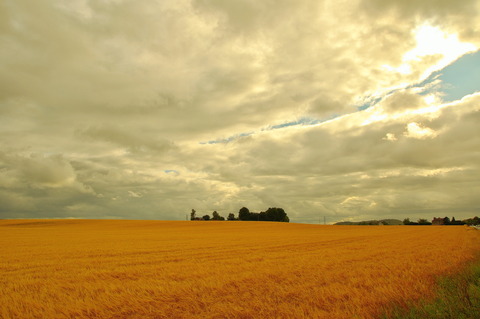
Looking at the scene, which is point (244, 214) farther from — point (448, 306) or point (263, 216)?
point (448, 306)

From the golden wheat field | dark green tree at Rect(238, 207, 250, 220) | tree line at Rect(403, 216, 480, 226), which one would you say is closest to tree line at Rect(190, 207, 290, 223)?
dark green tree at Rect(238, 207, 250, 220)

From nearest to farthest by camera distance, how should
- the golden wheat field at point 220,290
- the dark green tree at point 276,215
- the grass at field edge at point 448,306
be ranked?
the grass at field edge at point 448,306
the golden wheat field at point 220,290
the dark green tree at point 276,215

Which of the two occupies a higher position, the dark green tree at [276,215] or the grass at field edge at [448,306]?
the dark green tree at [276,215]

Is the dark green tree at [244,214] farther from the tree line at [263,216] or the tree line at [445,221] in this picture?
the tree line at [445,221]

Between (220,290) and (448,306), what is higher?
(448,306)

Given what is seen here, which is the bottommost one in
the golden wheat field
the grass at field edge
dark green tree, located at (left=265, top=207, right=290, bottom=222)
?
the golden wheat field

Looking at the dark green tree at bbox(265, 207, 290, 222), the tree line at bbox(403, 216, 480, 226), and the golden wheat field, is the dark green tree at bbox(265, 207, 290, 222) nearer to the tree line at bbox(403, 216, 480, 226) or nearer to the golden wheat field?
the tree line at bbox(403, 216, 480, 226)

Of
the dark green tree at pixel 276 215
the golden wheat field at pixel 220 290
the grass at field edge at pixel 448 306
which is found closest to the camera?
the grass at field edge at pixel 448 306

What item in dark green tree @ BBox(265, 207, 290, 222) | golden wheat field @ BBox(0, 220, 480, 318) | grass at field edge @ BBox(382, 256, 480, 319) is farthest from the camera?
dark green tree @ BBox(265, 207, 290, 222)

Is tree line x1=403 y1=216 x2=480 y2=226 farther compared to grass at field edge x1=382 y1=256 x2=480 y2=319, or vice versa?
tree line x1=403 y1=216 x2=480 y2=226

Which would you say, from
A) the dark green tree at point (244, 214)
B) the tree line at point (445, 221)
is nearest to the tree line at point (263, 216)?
the dark green tree at point (244, 214)

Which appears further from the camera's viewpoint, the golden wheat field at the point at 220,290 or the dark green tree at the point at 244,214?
the dark green tree at the point at 244,214

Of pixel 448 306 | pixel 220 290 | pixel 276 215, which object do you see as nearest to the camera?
pixel 448 306

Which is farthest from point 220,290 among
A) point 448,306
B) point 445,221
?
point 445,221
